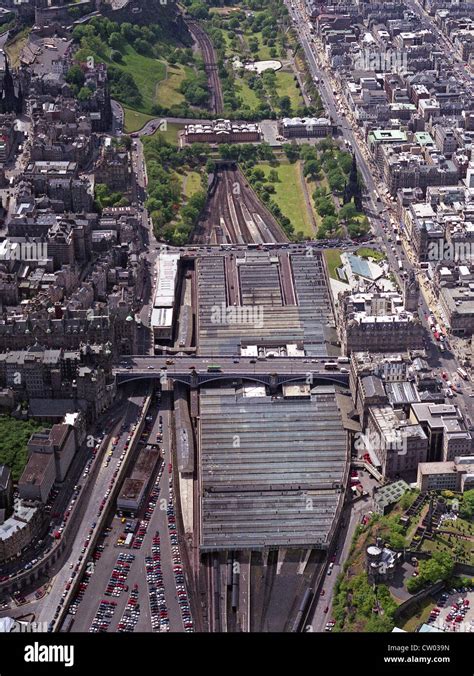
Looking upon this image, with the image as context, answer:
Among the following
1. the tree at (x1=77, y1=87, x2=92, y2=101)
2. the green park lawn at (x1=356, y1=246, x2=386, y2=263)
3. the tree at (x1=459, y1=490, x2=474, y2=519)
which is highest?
the tree at (x1=77, y1=87, x2=92, y2=101)

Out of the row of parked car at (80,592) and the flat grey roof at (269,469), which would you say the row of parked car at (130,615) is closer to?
the row of parked car at (80,592)

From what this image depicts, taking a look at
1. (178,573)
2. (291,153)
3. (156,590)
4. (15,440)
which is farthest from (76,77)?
(156,590)

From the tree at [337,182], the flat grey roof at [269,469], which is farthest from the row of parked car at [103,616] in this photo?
the tree at [337,182]

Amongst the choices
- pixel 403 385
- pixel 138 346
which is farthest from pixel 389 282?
pixel 138 346

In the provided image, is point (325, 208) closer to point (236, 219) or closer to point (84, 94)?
point (236, 219)

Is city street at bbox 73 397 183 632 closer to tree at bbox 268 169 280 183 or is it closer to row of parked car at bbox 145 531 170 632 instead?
row of parked car at bbox 145 531 170 632

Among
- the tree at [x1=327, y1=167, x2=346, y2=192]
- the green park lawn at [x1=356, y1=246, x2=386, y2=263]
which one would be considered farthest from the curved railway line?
the green park lawn at [x1=356, y1=246, x2=386, y2=263]

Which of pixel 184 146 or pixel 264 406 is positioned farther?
pixel 184 146
